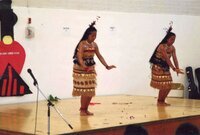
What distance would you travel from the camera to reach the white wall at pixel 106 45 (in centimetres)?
908

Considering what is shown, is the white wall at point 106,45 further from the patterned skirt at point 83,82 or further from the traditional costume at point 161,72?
the patterned skirt at point 83,82

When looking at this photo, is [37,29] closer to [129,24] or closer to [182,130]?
[129,24]

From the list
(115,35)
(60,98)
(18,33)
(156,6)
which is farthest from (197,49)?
(18,33)

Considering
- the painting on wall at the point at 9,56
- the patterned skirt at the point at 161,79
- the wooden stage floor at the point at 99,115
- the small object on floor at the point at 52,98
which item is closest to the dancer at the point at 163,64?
the patterned skirt at the point at 161,79

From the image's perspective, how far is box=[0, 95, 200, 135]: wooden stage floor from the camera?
598cm

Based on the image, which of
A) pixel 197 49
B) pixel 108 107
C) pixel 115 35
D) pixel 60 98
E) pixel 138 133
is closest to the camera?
pixel 138 133

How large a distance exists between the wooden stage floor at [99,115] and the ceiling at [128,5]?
1902mm

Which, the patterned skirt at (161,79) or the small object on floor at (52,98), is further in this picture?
the small object on floor at (52,98)

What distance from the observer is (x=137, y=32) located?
425 inches

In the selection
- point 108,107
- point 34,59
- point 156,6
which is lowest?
point 108,107

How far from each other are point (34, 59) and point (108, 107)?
1905mm

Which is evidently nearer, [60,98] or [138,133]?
[138,133]

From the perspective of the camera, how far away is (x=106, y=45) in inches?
405

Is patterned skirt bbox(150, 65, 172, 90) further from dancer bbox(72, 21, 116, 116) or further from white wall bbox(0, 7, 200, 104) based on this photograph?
white wall bbox(0, 7, 200, 104)
